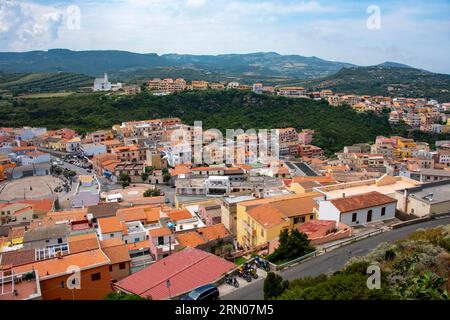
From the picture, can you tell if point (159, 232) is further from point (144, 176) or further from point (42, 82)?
point (42, 82)

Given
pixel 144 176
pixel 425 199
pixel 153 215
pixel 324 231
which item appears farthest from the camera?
pixel 144 176

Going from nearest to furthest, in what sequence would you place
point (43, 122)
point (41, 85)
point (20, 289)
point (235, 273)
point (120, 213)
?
point (20, 289)
point (235, 273)
point (120, 213)
point (43, 122)
point (41, 85)

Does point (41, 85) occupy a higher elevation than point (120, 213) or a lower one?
higher

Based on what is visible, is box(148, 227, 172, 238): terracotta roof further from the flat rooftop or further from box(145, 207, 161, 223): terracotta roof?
the flat rooftop

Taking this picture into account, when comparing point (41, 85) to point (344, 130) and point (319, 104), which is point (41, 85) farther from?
point (344, 130)

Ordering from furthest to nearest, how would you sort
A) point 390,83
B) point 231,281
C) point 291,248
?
point 390,83, point 291,248, point 231,281

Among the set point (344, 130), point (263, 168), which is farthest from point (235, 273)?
point (344, 130)

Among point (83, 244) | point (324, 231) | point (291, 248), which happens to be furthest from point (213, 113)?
point (291, 248)
